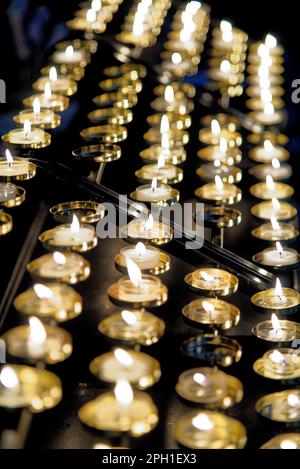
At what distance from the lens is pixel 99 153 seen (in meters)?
2.00

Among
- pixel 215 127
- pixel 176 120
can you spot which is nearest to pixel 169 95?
pixel 176 120

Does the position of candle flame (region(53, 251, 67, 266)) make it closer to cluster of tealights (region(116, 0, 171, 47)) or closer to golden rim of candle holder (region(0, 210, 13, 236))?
golden rim of candle holder (region(0, 210, 13, 236))

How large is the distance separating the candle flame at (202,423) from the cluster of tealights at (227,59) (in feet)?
5.31

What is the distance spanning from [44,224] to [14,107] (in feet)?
2.71

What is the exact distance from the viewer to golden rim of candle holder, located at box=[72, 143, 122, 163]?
1957 millimetres

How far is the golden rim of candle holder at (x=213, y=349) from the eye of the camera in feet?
4.36

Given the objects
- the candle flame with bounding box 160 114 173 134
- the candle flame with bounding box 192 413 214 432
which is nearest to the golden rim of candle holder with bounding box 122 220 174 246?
the candle flame with bounding box 192 413 214 432

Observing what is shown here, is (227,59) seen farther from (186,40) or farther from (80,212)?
(80,212)

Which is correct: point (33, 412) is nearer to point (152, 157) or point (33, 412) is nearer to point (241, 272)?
point (241, 272)

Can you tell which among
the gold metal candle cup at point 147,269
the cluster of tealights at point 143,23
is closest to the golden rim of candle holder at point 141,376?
the gold metal candle cup at point 147,269

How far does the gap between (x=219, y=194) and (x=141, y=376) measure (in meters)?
0.79

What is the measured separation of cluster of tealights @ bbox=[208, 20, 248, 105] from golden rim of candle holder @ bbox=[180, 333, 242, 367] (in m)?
1.43

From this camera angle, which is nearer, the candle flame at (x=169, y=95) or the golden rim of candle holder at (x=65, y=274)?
the golden rim of candle holder at (x=65, y=274)

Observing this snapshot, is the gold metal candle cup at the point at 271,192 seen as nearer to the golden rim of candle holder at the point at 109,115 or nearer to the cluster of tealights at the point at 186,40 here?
the golden rim of candle holder at the point at 109,115
